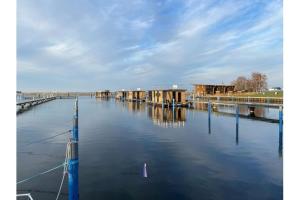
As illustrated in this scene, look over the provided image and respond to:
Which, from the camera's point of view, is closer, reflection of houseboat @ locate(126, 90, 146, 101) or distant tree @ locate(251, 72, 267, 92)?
reflection of houseboat @ locate(126, 90, 146, 101)

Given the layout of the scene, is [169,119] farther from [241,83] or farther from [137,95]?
[241,83]

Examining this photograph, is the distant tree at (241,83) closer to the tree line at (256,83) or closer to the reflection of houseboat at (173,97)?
the tree line at (256,83)

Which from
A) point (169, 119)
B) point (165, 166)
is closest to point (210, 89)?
point (169, 119)

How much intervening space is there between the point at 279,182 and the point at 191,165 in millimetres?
3756

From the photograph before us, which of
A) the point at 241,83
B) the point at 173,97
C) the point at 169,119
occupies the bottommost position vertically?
the point at 169,119

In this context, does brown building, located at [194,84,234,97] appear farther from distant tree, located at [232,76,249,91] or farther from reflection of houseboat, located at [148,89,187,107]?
distant tree, located at [232,76,249,91]

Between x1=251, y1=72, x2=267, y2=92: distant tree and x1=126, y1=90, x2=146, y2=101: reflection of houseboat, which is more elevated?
x1=251, y1=72, x2=267, y2=92: distant tree

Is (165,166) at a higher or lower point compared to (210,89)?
lower

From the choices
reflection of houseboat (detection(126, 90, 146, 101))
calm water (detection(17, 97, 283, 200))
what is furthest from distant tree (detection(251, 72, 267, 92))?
calm water (detection(17, 97, 283, 200))

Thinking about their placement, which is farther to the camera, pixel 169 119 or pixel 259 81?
pixel 259 81

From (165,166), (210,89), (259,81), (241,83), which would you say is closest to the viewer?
(165,166)

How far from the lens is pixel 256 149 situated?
13742 mm
